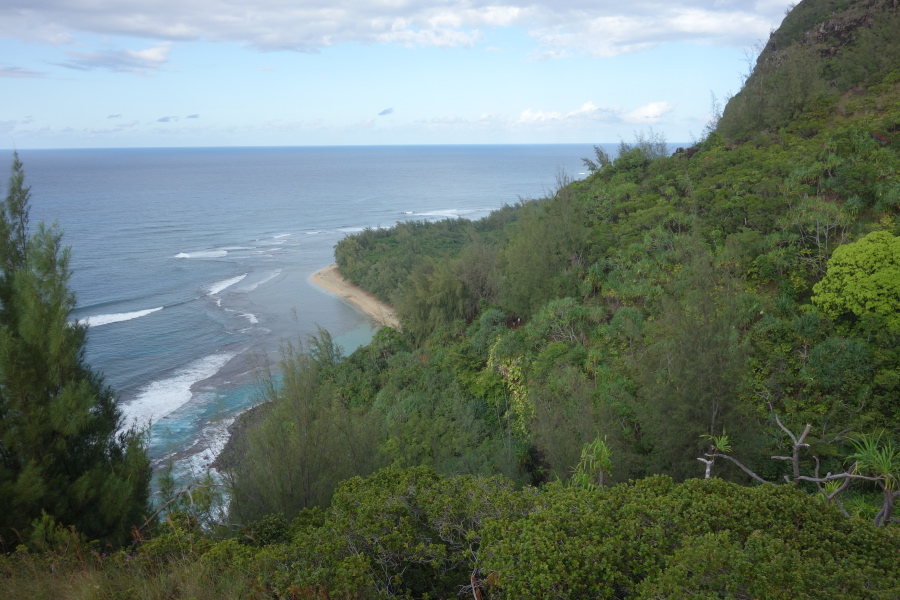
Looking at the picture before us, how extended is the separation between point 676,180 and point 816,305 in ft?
32.2

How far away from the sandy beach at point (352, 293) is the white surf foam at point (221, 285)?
6.01 metres

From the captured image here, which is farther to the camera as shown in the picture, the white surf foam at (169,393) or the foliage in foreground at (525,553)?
the white surf foam at (169,393)

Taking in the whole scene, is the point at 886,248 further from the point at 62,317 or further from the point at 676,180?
the point at 62,317

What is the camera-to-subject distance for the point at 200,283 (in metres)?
43.5

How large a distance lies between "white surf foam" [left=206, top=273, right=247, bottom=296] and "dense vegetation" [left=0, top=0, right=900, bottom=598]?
67.8 ft

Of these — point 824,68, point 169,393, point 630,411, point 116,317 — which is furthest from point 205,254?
point 630,411

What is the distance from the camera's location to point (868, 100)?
20.3 meters

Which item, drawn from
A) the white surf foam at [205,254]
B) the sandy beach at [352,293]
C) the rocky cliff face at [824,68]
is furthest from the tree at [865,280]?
the white surf foam at [205,254]

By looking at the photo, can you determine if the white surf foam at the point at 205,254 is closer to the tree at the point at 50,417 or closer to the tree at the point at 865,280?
the tree at the point at 50,417

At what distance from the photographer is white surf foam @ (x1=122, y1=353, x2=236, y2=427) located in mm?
22902

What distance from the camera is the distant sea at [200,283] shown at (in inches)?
975

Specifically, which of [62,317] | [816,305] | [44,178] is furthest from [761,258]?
[44,178]

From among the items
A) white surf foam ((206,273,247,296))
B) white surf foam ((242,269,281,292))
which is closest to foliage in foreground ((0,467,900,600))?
white surf foam ((206,273,247,296))

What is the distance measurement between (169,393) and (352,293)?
19.1 metres
